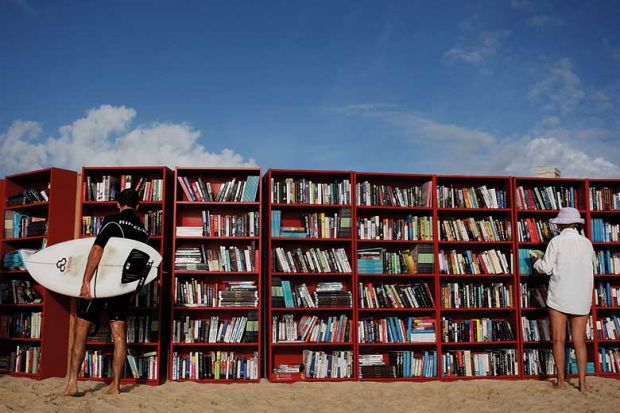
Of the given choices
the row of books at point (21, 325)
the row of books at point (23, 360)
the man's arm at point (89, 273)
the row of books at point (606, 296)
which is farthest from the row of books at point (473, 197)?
the row of books at point (23, 360)

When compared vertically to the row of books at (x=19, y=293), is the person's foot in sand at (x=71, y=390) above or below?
below

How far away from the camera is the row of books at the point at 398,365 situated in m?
6.38

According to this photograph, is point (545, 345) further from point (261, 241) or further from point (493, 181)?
point (261, 241)

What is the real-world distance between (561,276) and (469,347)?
1.52 metres

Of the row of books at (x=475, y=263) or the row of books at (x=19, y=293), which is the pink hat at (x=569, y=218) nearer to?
the row of books at (x=475, y=263)

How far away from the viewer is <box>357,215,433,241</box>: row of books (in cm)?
666

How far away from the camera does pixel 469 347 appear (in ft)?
22.7

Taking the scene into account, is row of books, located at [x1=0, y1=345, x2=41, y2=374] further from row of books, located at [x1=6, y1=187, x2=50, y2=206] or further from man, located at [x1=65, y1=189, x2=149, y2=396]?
row of books, located at [x1=6, y1=187, x2=50, y2=206]

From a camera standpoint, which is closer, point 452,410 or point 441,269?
point 452,410

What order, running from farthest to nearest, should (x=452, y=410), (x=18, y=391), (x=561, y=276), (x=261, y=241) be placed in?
(x=261, y=241) < (x=561, y=276) < (x=18, y=391) < (x=452, y=410)

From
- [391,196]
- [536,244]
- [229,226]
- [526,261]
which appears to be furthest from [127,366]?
[536,244]

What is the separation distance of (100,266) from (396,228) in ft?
10.4

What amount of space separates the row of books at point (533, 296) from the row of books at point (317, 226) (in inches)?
82.2

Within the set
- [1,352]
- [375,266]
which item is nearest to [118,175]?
[1,352]
